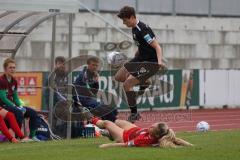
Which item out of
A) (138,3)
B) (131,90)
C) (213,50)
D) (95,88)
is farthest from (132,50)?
(131,90)

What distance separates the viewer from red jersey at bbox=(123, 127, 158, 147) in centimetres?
1227

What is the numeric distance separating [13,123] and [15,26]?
2567mm

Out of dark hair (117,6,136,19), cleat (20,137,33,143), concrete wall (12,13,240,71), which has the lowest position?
cleat (20,137,33,143)

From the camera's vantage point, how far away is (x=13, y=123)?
15.2 metres

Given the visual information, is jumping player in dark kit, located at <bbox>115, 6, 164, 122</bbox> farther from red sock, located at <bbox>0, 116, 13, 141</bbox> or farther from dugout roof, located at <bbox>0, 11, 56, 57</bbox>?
dugout roof, located at <bbox>0, 11, 56, 57</bbox>

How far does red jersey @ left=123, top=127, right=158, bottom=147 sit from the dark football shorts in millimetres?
1762

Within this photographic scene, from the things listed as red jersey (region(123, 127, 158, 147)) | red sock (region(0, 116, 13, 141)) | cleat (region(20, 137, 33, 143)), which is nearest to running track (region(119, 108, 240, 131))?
cleat (region(20, 137, 33, 143))

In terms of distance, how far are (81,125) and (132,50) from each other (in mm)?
13301

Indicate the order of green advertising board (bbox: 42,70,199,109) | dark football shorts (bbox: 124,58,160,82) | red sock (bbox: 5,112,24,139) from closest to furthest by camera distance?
1. dark football shorts (bbox: 124,58,160,82)
2. red sock (bbox: 5,112,24,139)
3. green advertising board (bbox: 42,70,199,109)

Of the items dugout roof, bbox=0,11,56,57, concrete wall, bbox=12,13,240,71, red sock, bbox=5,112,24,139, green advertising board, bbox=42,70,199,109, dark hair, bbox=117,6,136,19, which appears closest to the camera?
dark hair, bbox=117,6,136,19

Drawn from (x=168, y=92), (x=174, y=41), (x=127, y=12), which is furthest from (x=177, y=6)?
(x=127, y=12)

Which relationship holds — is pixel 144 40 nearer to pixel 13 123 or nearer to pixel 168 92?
pixel 13 123

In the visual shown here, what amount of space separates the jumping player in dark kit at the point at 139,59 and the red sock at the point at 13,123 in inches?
96.2

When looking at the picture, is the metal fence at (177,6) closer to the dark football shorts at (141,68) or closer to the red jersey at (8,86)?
the red jersey at (8,86)
